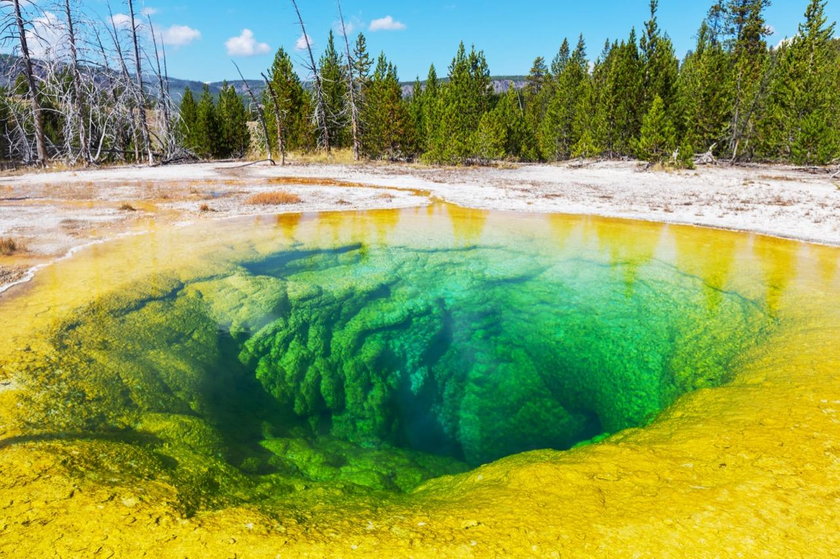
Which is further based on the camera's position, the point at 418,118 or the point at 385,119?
the point at 418,118

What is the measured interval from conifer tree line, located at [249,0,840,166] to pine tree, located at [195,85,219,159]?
7.36m

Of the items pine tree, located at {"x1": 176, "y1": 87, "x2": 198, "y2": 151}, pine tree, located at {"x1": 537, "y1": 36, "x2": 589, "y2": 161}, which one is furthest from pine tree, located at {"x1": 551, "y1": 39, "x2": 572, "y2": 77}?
pine tree, located at {"x1": 176, "y1": 87, "x2": 198, "y2": 151}

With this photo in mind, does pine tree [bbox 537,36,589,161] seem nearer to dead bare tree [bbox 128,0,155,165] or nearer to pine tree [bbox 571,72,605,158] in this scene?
pine tree [bbox 571,72,605,158]

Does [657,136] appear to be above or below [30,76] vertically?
below

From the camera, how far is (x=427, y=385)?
629 centimetres

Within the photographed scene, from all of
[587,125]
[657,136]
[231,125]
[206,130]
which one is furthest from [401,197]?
[231,125]

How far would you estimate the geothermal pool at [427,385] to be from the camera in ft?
7.25

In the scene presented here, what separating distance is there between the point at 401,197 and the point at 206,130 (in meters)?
32.1

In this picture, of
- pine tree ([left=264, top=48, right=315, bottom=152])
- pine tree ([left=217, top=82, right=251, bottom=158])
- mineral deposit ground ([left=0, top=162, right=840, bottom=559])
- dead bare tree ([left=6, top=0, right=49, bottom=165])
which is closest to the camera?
mineral deposit ground ([left=0, top=162, right=840, bottom=559])

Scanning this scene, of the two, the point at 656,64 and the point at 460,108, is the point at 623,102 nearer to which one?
the point at 656,64

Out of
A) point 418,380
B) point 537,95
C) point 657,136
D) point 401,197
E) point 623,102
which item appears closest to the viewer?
point 418,380

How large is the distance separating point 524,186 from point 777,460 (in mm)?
14748

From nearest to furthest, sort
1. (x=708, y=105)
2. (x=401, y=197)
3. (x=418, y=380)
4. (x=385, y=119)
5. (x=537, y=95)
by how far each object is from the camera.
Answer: (x=418, y=380)
(x=401, y=197)
(x=708, y=105)
(x=385, y=119)
(x=537, y=95)

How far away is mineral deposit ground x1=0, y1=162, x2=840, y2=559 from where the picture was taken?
2.09m
